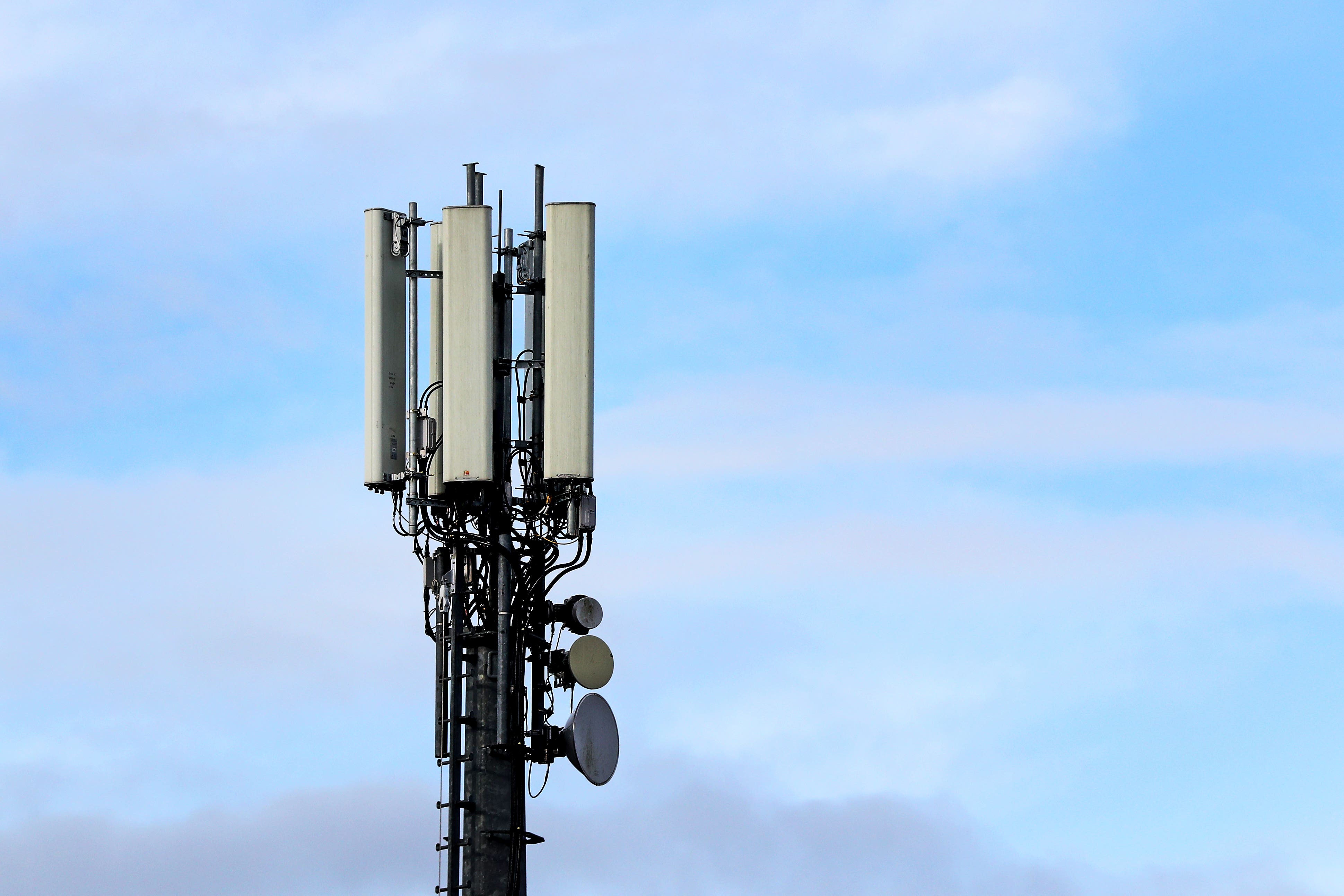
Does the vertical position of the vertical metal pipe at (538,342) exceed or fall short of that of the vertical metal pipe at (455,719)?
it exceeds it

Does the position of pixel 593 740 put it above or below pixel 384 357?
below

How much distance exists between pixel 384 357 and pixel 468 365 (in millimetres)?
1818

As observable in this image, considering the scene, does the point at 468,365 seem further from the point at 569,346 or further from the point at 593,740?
the point at 593,740

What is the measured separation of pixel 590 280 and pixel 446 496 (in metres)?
4.39

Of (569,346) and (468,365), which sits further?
(569,346)

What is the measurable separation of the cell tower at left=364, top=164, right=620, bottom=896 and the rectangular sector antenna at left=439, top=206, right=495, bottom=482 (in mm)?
26

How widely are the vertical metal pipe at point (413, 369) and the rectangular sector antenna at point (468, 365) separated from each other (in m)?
0.70

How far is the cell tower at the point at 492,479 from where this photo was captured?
49.1 metres

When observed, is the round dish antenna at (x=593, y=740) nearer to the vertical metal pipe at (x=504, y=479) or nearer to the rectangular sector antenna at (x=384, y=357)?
the vertical metal pipe at (x=504, y=479)

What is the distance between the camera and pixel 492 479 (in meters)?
49.0

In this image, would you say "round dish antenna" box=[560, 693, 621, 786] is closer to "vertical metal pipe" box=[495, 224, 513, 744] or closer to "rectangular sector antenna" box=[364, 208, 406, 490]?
"vertical metal pipe" box=[495, 224, 513, 744]

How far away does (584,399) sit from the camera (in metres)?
49.2

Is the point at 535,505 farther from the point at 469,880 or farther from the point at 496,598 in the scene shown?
the point at 469,880

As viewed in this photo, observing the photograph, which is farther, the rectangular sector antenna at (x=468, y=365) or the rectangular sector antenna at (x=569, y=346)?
the rectangular sector antenna at (x=569, y=346)
